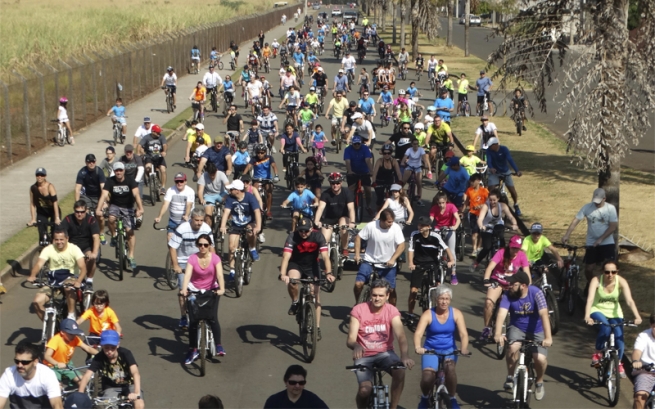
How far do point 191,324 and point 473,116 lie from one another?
29.8 metres

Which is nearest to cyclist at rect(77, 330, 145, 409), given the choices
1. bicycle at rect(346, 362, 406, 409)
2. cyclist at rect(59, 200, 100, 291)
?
bicycle at rect(346, 362, 406, 409)

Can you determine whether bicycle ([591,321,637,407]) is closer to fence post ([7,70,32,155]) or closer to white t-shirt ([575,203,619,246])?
white t-shirt ([575,203,619,246])

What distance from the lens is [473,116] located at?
135 ft

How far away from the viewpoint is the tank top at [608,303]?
12570mm

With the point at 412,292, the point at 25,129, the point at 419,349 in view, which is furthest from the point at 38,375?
the point at 25,129

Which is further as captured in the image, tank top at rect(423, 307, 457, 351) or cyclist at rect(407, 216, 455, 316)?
cyclist at rect(407, 216, 455, 316)

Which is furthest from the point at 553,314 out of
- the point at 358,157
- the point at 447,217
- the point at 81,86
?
the point at 81,86

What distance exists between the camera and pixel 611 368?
11953mm

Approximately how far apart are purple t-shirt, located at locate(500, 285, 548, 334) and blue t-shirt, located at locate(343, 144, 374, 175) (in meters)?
10.3

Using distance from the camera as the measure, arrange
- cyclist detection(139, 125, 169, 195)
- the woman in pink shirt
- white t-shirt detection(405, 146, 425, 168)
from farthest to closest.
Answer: cyclist detection(139, 125, 169, 195), white t-shirt detection(405, 146, 425, 168), the woman in pink shirt

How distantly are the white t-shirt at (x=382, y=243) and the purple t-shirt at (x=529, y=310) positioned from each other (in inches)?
112

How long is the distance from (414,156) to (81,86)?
18795 millimetres

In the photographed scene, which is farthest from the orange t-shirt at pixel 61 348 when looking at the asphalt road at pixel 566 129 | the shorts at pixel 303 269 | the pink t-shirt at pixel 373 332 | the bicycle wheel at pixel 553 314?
the asphalt road at pixel 566 129

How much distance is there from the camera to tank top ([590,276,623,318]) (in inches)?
495
